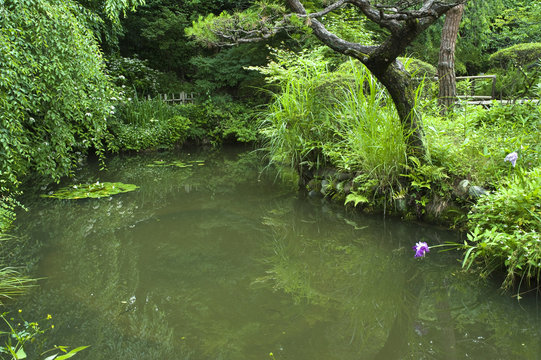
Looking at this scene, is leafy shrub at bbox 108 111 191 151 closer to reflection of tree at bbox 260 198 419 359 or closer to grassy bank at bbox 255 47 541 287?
grassy bank at bbox 255 47 541 287

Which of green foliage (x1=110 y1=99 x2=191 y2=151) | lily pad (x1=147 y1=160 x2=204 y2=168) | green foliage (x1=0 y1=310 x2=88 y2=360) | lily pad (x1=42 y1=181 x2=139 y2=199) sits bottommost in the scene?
lily pad (x1=147 y1=160 x2=204 y2=168)

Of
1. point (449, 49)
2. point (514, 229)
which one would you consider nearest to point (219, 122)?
point (449, 49)

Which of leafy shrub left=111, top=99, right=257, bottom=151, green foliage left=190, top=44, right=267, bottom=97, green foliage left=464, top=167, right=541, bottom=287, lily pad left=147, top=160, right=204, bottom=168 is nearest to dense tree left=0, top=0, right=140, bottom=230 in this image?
lily pad left=147, top=160, right=204, bottom=168

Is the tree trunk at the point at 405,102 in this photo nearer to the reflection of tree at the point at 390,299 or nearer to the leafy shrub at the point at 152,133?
the reflection of tree at the point at 390,299

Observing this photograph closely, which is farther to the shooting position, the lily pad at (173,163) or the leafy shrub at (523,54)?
the leafy shrub at (523,54)

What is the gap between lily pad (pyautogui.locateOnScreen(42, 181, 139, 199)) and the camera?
5.66 metres

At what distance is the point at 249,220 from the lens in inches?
187

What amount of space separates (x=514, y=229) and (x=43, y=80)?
4.80 meters

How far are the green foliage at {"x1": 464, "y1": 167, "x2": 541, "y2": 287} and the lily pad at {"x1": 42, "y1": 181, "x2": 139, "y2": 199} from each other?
4.75 meters

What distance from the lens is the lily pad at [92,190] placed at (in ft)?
18.6

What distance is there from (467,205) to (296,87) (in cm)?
288

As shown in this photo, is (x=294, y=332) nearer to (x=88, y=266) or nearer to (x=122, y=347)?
(x=122, y=347)

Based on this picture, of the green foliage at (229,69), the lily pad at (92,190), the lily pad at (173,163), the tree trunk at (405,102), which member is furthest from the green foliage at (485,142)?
the green foliage at (229,69)

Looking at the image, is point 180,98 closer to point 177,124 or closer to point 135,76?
point 135,76
